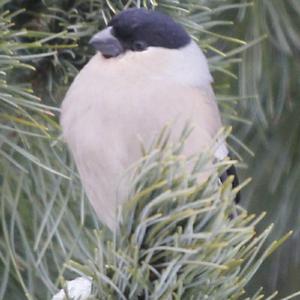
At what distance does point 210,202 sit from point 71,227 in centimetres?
45

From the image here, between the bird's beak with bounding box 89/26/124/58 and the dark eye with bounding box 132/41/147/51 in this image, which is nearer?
the bird's beak with bounding box 89/26/124/58

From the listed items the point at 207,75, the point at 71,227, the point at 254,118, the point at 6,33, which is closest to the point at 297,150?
the point at 254,118

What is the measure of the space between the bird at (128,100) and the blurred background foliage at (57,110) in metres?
0.03

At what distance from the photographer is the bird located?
1.15 metres

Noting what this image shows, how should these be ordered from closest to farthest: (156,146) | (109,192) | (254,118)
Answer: (156,146), (109,192), (254,118)

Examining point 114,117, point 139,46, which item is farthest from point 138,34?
point 114,117

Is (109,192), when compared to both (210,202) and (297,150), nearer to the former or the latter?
(210,202)

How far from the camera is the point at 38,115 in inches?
46.7

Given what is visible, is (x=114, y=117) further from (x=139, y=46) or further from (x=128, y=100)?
(x=139, y=46)

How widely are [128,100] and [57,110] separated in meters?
0.08

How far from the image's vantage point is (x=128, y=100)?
1.17 metres

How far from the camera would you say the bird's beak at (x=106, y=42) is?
44.8 inches

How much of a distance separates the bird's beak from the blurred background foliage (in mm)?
25

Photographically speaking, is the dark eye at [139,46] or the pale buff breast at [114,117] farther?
the dark eye at [139,46]
